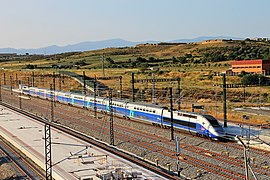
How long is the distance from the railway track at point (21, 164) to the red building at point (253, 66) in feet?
154

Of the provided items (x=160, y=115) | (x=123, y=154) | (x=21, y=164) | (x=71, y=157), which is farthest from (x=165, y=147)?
(x=21, y=164)

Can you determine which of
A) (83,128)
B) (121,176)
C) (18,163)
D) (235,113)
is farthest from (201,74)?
(121,176)

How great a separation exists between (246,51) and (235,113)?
81.1 meters

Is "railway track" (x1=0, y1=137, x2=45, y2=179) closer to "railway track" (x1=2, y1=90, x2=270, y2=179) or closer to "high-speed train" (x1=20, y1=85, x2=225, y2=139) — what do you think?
"railway track" (x1=2, y1=90, x2=270, y2=179)

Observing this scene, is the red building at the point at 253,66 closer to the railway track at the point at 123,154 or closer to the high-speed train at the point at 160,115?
the high-speed train at the point at 160,115

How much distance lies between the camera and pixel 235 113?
144 feet

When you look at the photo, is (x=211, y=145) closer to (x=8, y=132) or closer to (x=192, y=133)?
(x=192, y=133)

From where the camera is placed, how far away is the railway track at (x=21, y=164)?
26.4 metres

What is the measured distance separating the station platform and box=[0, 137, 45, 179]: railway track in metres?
0.42

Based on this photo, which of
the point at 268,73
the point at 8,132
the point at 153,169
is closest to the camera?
the point at 153,169

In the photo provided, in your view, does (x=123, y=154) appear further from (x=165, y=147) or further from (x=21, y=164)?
(x=21, y=164)

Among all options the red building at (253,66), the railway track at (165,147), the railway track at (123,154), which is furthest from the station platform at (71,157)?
the red building at (253,66)

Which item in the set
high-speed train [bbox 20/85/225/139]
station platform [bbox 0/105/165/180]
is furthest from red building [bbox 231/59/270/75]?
station platform [bbox 0/105/165/180]

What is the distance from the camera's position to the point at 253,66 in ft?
233
